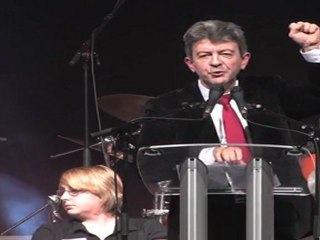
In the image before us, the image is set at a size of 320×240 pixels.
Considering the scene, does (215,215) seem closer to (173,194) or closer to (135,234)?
(173,194)

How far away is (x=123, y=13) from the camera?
4.70 m

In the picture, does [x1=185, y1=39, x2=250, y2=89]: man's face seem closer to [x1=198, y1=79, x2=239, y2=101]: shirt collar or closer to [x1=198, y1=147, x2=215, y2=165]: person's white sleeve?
[x1=198, y1=79, x2=239, y2=101]: shirt collar

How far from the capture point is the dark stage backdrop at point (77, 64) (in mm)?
4543

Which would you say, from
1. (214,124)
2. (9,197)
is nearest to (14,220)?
(9,197)

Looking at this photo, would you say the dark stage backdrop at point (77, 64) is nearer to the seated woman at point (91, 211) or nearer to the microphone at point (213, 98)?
the seated woman at point (91, 211)

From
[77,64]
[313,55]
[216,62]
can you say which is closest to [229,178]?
[216,62]

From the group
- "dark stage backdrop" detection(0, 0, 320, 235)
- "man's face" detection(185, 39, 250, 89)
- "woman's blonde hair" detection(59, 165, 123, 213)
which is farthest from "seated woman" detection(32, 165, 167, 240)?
"dark stage backdrop" detection(0, 0, 320, 235)

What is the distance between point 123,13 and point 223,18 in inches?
23.0

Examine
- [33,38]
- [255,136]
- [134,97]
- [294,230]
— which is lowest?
[294,230]

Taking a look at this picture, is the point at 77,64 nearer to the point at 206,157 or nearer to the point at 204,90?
the point at 204,90

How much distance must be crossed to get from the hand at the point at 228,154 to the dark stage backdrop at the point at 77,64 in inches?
101

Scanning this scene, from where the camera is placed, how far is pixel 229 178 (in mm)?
1989

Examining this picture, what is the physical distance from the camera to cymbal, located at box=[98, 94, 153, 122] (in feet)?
13.3

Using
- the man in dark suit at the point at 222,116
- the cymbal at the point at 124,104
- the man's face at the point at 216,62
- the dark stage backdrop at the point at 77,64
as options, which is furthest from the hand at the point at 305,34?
the dark stage backdrop at the point at 77,64
